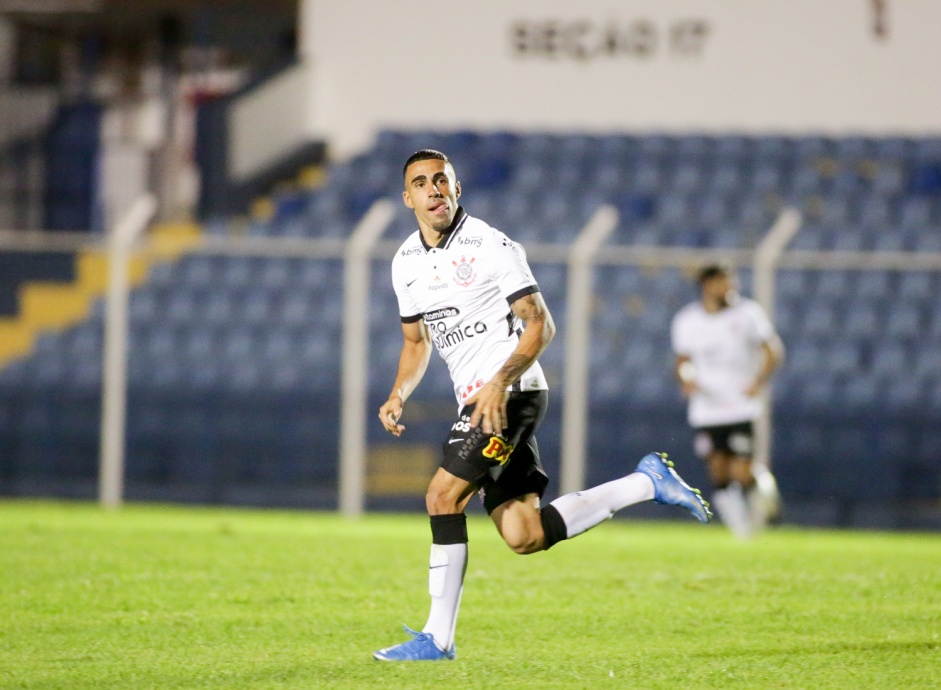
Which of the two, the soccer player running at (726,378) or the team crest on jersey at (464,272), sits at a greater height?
the team crest on jersey at (464,272)

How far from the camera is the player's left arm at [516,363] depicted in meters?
5.92

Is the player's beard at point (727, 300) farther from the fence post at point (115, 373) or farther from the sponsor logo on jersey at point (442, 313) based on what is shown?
the sponsor logo on jersey at point (442, 313)

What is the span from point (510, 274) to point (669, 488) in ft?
4.19

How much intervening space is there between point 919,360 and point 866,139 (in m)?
4.60

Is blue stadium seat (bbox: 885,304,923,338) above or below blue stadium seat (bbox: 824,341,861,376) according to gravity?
above

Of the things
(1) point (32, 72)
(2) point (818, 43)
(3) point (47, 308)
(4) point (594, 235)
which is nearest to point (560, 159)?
(2) point (818, 43)

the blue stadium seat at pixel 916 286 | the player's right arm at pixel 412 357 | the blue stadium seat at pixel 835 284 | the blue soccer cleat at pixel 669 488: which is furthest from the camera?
the blue stadium seat at pixel 835 284

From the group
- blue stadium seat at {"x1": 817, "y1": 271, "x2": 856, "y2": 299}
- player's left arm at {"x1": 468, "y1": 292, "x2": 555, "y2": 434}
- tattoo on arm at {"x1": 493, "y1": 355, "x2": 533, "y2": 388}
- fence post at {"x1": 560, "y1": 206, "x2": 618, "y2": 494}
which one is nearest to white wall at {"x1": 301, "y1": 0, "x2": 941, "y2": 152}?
blue stadium seat at {"x1": 817, "y1": 271, "x2": 856, "y2": 299}

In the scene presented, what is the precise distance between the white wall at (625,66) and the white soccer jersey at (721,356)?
Result: 7270 millimetres

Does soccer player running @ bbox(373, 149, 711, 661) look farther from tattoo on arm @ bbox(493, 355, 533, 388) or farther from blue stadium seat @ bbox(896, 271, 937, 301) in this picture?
blue stadium seat @ bbox(896, 271, 937, 301)

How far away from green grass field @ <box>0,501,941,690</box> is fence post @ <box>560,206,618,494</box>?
2.31 meters

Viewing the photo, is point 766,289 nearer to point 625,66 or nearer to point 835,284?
point 835,284

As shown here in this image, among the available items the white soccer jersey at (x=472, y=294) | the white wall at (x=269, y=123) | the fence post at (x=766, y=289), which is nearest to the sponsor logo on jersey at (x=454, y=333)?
the white soccer jersey at (x=472, y=294)

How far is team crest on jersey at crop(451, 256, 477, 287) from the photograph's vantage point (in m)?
6.26
